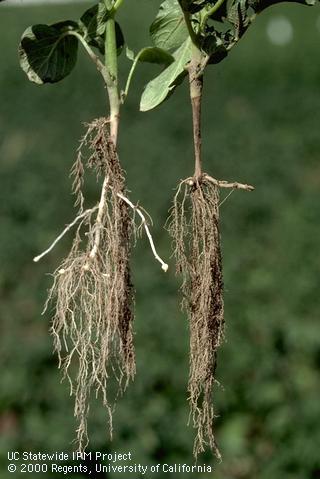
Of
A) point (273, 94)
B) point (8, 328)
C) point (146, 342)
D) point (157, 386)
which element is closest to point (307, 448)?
point (157, 386)

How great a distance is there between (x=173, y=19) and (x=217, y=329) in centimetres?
41

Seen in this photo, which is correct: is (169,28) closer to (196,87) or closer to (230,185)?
(196,87)

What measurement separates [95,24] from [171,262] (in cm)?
709

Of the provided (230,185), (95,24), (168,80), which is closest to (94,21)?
(95,24)

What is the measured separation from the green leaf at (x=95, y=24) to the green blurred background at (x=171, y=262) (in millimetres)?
976

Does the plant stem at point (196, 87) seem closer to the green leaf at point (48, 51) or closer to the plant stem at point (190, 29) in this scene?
the plant stem at point (190, 29)

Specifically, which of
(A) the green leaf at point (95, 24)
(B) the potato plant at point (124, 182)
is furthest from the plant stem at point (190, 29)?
(A) the green leaf at point (95, 24)

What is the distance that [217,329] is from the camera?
1.14 meters

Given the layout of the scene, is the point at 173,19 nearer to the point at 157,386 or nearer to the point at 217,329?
the point at 217,329

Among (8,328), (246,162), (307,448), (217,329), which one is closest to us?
(217,329)

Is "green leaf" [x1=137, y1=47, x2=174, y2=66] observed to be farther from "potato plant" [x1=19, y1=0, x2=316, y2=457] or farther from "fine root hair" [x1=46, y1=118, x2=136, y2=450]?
"fine root hair" [x1=46, y1=118, x2=136, y2=450]

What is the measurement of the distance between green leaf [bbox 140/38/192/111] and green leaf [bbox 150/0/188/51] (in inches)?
0.9

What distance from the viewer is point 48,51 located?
1.03 metres

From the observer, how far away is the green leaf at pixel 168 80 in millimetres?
936
